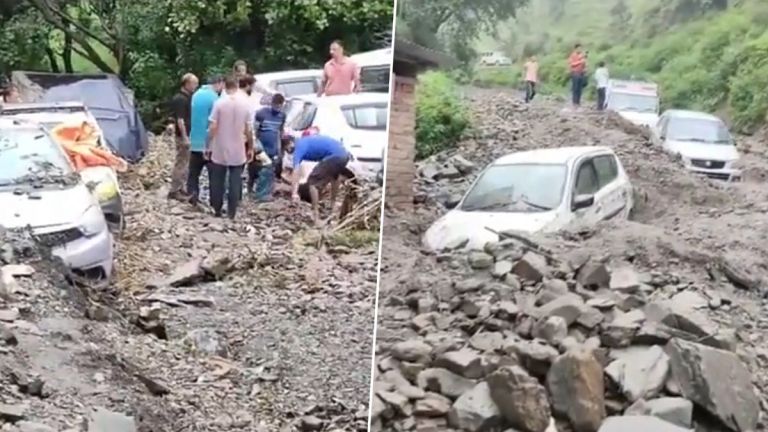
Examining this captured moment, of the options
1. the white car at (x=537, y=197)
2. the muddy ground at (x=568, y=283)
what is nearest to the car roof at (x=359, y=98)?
the muddy ground at (x=568, y=283)

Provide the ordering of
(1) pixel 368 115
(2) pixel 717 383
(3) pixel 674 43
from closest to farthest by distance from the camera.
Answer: (2) pixel 717 383
(3) pixel 674 43
(1) pixel 368 115

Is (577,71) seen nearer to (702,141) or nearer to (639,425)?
(702,141)

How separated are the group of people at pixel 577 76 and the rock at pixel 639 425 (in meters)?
0.82

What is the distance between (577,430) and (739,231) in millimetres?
669

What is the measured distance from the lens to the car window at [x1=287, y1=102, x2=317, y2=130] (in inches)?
109

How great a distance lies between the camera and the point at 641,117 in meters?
2.71

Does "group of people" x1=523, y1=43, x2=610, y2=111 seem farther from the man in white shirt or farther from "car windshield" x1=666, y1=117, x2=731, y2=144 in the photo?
"car windshield" x1=666, y1=117, x2=731, y2=144

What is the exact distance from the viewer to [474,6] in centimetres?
271

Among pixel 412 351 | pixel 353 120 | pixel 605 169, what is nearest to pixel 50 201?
pixel 353 120

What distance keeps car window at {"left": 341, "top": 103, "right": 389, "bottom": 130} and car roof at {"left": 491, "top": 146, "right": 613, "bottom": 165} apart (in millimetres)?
330

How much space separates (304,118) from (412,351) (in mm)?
698

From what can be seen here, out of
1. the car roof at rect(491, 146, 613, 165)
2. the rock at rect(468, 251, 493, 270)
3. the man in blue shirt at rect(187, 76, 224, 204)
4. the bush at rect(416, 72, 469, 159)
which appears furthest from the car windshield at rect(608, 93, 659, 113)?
the man in blue shirt at rect(187, 76, 224, 204)

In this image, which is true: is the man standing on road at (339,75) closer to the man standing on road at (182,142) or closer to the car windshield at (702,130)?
the man standing on road at (182,142)

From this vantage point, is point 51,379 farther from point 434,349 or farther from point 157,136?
point 434,349
